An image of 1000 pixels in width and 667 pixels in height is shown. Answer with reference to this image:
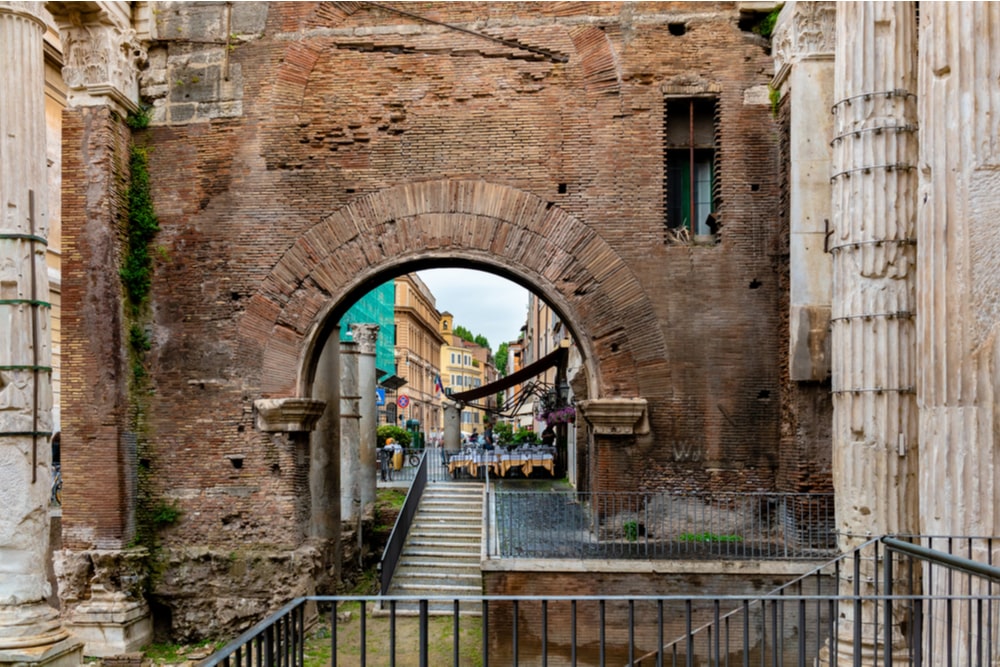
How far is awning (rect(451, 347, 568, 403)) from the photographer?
2250 cm

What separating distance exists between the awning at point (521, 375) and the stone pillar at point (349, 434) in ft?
18.8

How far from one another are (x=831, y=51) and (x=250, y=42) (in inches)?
296

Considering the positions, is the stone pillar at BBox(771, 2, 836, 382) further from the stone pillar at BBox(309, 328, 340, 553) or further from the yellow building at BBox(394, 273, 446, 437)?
the yellow building at BBox(394, 273, 446, 437)

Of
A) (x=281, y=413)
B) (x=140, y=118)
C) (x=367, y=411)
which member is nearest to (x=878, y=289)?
(x=281, y=413)

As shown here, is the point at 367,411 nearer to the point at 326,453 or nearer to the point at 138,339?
the point at 326,453

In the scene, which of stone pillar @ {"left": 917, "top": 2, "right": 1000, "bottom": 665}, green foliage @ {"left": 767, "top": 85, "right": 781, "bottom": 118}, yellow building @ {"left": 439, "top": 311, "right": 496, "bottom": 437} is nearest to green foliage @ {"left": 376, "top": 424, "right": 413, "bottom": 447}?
green foliage @ {"left": 767, "top": 85, "right": 781, "bottom": 118}

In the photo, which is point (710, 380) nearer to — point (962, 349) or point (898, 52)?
point (898, 52)

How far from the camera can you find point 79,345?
1142 centimetres

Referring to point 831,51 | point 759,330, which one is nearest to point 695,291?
point 759,330

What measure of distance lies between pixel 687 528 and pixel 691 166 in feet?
15.6

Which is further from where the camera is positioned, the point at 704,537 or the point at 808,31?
the point at 704,537

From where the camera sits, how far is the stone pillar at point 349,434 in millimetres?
15969

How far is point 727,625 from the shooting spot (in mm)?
7320

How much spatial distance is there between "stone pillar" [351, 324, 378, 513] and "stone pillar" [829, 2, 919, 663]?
11197 mm
